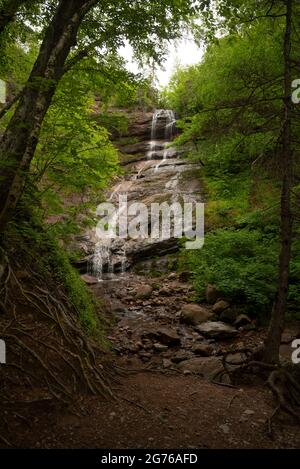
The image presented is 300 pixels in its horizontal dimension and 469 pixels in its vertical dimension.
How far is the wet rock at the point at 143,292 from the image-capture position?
11312mm

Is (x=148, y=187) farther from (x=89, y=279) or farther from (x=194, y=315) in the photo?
(x=194, y=315)

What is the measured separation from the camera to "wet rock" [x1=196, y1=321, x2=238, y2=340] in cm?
845

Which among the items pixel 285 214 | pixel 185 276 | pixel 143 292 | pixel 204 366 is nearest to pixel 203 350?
pixel 204 366

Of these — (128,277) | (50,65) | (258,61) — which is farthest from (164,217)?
(50,65)

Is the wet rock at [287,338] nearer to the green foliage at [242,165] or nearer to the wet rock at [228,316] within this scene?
the green foliage at [242,165]

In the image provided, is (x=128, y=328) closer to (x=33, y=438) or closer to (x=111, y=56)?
(x=33, y=438)

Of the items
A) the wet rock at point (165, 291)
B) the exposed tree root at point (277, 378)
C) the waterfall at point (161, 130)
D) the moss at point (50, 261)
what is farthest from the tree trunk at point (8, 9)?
the waterfall at point (161, 130)

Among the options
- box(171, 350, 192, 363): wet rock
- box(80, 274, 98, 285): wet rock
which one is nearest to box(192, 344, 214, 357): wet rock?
box(171, 350, 192, 363): wet rock

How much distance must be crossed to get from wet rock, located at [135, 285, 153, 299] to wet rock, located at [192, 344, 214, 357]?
3.67m

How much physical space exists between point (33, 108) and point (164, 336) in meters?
5.89

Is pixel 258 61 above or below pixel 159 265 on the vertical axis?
above

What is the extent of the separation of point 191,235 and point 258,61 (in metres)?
7.16

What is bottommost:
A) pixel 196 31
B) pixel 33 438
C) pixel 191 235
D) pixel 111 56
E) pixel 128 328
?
pixel 128 328

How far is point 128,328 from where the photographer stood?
9172mm
